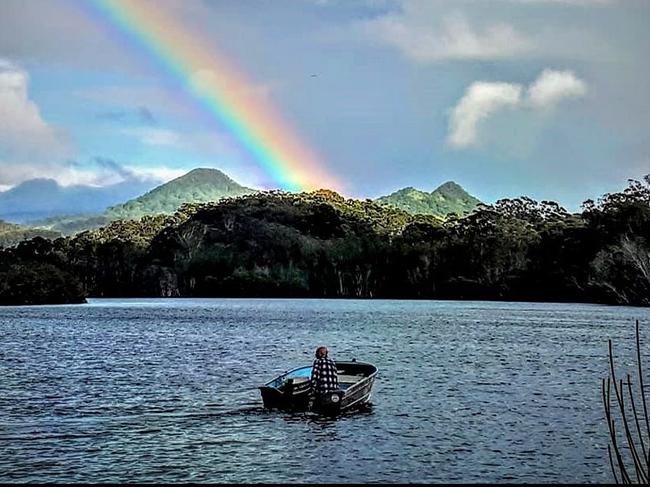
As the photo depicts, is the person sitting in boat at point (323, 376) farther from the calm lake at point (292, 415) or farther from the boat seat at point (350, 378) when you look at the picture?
the boat seat at point (350, 378)

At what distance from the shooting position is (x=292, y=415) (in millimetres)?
35969

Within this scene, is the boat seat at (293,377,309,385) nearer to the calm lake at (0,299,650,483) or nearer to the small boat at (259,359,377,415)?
the small boat at (259,359,377,415)

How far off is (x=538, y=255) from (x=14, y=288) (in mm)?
104106

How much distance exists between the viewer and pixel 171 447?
29156 mm

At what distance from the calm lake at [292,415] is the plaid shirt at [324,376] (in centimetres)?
133

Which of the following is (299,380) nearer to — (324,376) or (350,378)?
(350,378)

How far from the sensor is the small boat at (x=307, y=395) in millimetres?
34781

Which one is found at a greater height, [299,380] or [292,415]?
[299,380]

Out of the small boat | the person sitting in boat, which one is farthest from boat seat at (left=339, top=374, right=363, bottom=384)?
the person sitting in boat

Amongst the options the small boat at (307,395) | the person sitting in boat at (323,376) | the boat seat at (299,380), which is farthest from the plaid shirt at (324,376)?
the boat seat at (299,380)

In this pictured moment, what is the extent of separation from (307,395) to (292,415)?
41.5 inches

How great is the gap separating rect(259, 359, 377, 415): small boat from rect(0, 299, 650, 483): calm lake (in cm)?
56

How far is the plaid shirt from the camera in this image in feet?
113

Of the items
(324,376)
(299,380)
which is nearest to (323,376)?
(324,376)
